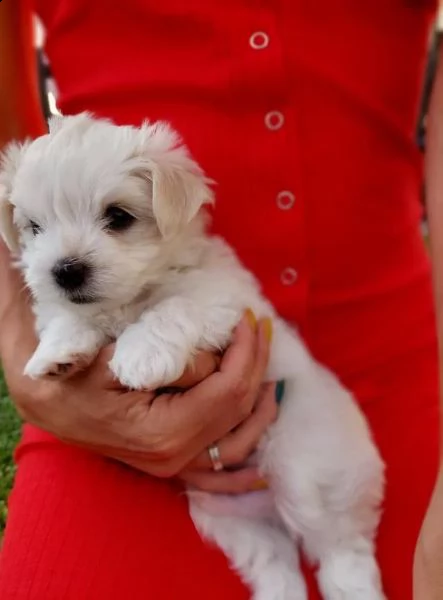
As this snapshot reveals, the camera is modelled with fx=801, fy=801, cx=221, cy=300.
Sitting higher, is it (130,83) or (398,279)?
(130,83)

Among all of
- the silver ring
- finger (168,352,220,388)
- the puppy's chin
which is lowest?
the silver ring

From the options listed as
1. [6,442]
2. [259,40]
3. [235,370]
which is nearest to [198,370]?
[235,370]

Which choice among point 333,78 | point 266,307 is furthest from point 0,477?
point 333,78

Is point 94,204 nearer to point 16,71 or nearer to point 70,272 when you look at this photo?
point 70,272

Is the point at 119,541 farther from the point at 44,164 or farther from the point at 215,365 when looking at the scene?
the point at 44,164

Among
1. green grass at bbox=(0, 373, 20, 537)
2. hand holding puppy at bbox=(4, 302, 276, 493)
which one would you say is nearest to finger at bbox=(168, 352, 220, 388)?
hand holding puppy at bbox=(4, 302, 276, 493)

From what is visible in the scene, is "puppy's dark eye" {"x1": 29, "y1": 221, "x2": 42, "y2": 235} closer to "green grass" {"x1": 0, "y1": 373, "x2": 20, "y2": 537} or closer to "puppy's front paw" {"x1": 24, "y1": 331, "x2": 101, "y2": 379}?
"puppy's front paw" {"x1": 24, "y1": 331, "x2": 101, "y2": 379}
